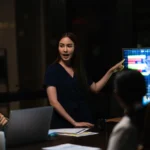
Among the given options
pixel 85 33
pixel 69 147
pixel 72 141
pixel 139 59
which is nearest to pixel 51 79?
pixel 139 59

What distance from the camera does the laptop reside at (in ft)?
8.14

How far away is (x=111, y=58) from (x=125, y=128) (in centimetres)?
393

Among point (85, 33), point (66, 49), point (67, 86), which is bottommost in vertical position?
point (67, 86)

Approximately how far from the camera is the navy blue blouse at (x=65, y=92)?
3586mm

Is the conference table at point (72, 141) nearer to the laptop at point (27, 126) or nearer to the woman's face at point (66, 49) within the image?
the laptop at point (27, 126)

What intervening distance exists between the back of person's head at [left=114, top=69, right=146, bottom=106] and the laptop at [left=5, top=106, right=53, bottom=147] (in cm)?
105

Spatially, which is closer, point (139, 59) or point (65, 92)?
point (65, 92)

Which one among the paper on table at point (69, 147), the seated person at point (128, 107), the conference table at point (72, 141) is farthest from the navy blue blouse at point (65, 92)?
the seated person at point (128, 107)

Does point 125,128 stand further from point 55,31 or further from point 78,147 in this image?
point 55,31

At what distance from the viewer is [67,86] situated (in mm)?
3609

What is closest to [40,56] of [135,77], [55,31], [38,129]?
[55,31]

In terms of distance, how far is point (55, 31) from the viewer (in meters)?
5.14

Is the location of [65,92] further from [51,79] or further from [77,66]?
[77,66]

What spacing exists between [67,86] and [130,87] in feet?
6.84
